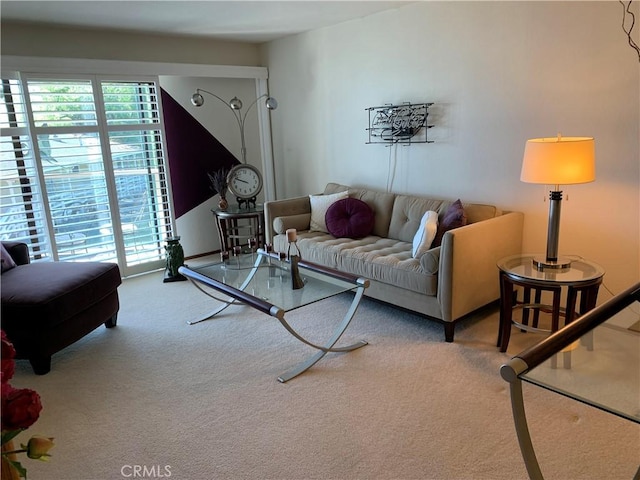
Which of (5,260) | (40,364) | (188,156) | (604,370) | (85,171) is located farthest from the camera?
(188,156)

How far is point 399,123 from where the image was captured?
4.03 m

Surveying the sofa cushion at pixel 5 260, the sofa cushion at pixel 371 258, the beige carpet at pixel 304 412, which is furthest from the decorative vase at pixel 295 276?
the sofa cushion at pixel 5 260

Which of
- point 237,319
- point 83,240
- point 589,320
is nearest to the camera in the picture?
point 589,320

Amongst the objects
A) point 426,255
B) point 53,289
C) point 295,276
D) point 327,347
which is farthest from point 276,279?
point 53,289

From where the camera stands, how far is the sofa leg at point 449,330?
2953mm

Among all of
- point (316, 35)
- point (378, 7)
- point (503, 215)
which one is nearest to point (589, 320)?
point (503, 215)

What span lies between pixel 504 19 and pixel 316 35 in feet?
6.53

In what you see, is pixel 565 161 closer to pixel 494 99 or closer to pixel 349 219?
pixel 494 99

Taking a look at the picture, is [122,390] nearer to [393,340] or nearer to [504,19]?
[393,340]

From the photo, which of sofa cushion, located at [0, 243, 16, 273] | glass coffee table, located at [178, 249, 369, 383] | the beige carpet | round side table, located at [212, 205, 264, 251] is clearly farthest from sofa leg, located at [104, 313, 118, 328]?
round side table, located at [212, 205, 264, 251]

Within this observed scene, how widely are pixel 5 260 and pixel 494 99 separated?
3.64 m

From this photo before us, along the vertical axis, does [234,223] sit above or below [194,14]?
below

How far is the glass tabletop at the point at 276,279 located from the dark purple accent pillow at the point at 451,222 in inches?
30.7

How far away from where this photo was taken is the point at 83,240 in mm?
4281
